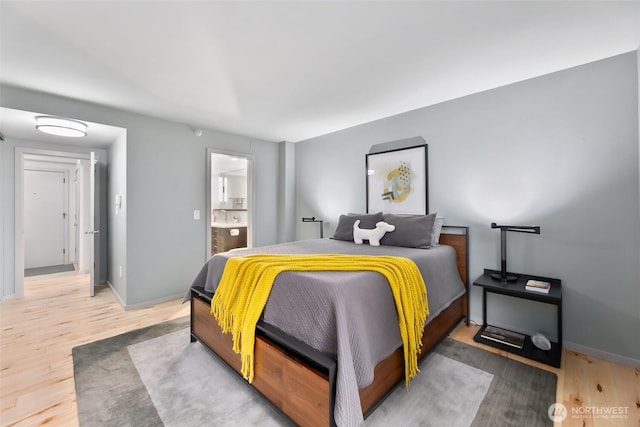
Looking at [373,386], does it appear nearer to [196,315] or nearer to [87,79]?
[196,315]

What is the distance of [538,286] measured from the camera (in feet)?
7.48

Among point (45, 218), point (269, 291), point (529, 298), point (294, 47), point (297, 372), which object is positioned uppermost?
point (294, 47)

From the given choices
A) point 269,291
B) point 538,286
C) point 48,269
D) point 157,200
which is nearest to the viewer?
point 269,291

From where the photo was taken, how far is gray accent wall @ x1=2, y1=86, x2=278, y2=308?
333 cm

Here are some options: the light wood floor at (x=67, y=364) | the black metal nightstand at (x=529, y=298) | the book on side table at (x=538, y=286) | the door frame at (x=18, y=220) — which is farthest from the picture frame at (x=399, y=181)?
the door frame at (x=18, y=220)

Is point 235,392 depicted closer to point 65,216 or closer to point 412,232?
point 412,232

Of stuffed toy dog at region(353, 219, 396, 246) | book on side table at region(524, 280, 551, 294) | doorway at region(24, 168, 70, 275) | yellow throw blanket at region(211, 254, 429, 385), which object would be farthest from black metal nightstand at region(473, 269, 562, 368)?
doorway at region(24, 168, 70, 275)

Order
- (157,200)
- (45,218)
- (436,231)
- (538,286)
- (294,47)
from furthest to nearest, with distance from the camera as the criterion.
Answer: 1. (45,218)
2. (157,200)
3. (436,231)
4. (538,286)
5. (294,47)

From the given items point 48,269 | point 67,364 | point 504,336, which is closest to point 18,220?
point 48,269

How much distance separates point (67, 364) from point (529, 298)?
3.74 metres

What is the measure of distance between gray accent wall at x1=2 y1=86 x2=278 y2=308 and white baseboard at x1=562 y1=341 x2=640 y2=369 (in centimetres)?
424

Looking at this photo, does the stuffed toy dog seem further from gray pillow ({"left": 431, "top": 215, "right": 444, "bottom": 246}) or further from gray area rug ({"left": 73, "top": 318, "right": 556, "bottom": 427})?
gray area rug ({"left": 73, "top": 318, "right": 556, "bottom": 427})

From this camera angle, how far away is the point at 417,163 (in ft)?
10.8

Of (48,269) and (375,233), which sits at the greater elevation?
(375,233)
